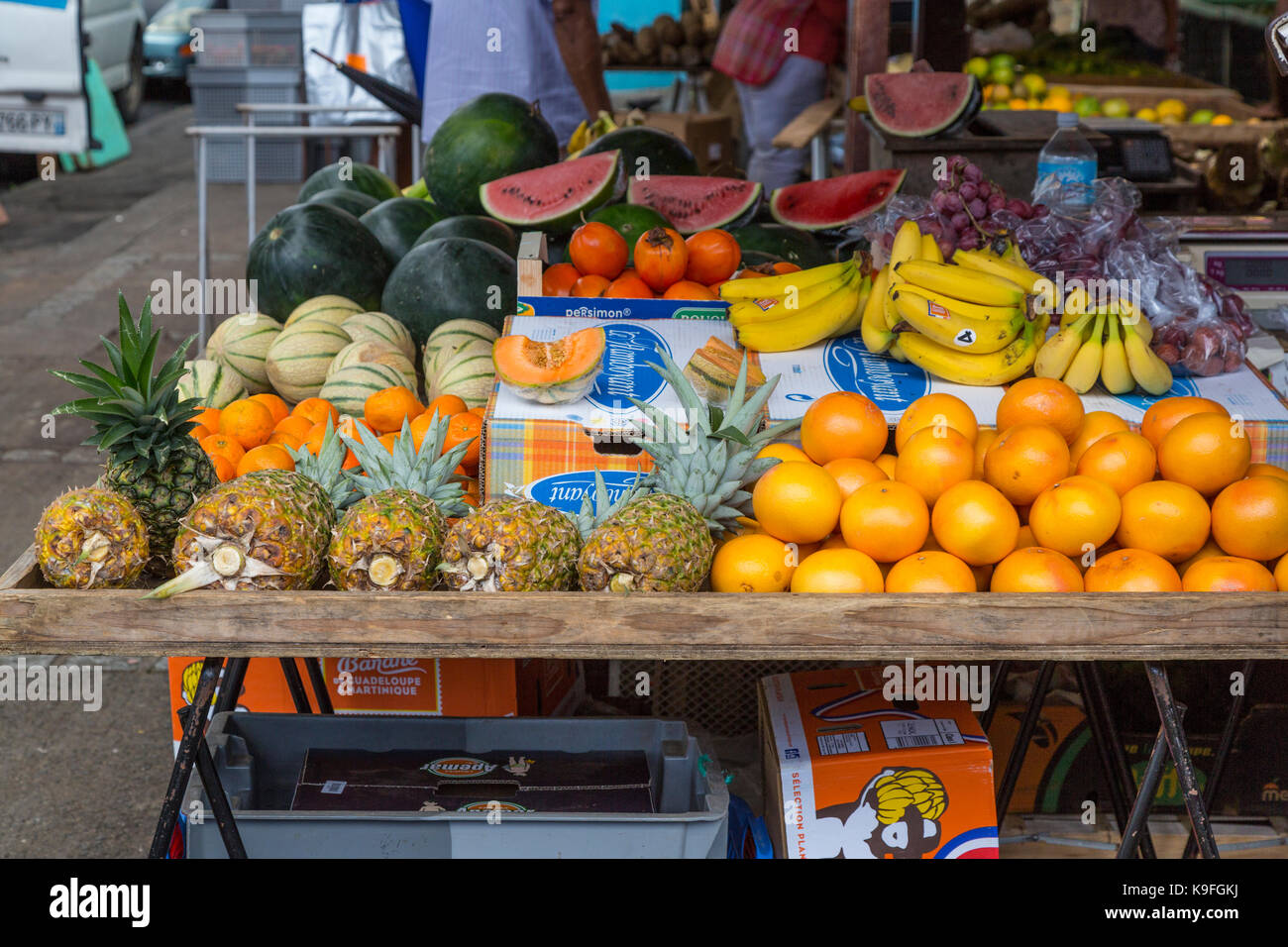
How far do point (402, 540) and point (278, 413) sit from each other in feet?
4.26

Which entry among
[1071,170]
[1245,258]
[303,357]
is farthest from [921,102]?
[303,357]

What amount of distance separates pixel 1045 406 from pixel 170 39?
15357 mm

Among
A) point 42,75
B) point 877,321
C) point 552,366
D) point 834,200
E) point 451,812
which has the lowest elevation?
point 451,812

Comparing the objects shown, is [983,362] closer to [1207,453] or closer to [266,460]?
[1207,453]

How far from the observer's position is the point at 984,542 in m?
2.06

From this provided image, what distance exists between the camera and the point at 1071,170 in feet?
11.4

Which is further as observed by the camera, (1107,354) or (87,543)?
(1107,354)

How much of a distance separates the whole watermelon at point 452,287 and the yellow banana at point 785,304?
114cm

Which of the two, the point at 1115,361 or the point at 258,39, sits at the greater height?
the point at 258,39

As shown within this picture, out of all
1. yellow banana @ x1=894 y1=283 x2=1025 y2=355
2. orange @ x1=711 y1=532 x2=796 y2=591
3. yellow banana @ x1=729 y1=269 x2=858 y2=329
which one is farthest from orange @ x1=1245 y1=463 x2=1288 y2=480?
yellow banana @ x1=729 y1=269 x2=858 y2=329

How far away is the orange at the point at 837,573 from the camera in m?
2.04

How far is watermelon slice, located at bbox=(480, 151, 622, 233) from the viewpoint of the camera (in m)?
4.07

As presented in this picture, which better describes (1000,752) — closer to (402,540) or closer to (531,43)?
(402,540)
